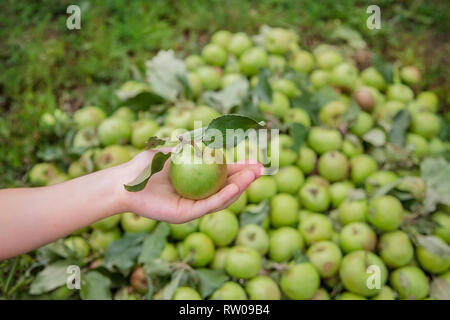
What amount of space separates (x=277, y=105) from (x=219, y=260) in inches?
43.4

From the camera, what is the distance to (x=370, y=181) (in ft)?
7.72

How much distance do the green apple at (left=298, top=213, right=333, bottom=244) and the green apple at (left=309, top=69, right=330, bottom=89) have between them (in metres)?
1.17

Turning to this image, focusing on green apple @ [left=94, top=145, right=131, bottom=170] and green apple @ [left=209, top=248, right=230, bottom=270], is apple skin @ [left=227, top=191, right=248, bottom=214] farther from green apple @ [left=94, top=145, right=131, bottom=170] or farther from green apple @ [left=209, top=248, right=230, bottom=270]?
green apple @ [left=94, top=145, right=131, bottom=170]

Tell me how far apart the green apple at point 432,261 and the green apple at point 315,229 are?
48cm

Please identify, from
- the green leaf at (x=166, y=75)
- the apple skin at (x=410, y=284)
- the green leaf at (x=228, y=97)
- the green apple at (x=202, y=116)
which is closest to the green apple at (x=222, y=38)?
the green leaf at (x=166, y=75)

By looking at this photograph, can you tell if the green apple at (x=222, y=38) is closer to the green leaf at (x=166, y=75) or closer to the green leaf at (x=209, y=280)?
the green leaf at (x=166, y=75)

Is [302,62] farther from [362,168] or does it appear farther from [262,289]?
[262,289]

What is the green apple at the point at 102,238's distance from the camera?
7.25 ft

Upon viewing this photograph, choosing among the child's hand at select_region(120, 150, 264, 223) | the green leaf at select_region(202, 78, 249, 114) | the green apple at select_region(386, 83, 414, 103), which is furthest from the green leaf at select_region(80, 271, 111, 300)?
the green apple at select_region(386, 83, 414, 103)

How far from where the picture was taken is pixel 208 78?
9.50 ft

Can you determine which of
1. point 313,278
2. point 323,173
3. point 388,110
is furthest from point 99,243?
point 388,110

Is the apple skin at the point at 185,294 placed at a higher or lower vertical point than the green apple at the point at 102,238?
lower

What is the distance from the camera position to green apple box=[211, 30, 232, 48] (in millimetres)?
3240

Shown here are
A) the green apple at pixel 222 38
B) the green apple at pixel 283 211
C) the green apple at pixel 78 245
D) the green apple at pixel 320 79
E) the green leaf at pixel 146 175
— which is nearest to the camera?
the green leaf at pixel 146 175
